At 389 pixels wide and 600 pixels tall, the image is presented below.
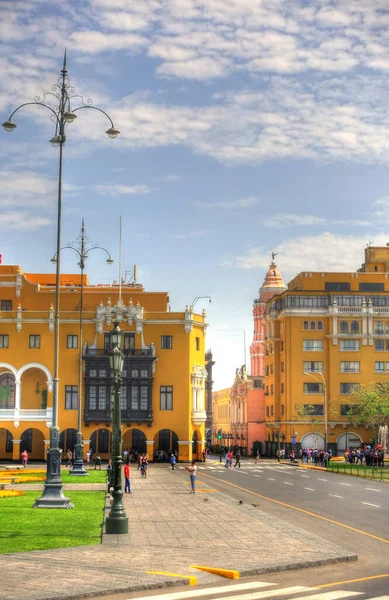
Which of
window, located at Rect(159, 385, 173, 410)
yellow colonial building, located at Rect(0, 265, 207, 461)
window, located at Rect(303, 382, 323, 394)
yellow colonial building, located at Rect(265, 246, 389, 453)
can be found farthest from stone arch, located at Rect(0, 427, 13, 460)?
window, located at Rect(303, 382, 323, 394)

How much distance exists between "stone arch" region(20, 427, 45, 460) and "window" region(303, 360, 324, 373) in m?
32.2

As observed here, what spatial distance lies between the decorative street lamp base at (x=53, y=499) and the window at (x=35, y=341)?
5365 cm

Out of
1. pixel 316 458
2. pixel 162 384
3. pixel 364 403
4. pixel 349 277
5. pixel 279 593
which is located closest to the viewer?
pixel 279 593

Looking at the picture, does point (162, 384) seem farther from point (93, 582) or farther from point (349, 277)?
point (93, 582)

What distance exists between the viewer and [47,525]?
2678 centimetres

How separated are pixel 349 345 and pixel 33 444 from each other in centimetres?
3774

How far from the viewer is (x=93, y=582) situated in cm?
1706

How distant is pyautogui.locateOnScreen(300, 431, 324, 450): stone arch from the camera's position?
10106 cm

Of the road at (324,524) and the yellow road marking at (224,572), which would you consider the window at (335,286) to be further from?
the yellow road marking at (224,572)

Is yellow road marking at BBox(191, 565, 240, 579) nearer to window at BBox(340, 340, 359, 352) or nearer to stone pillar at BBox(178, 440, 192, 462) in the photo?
stone pillar at BBox(178, 440, 192, 462)

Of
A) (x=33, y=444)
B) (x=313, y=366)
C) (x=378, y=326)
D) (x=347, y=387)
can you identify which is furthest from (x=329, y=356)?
(x=33, y=444)

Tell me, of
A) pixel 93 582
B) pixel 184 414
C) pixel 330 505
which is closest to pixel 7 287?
pixel 184 414

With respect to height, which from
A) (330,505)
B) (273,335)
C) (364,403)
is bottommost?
(330,505)

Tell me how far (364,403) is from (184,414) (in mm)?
22175
